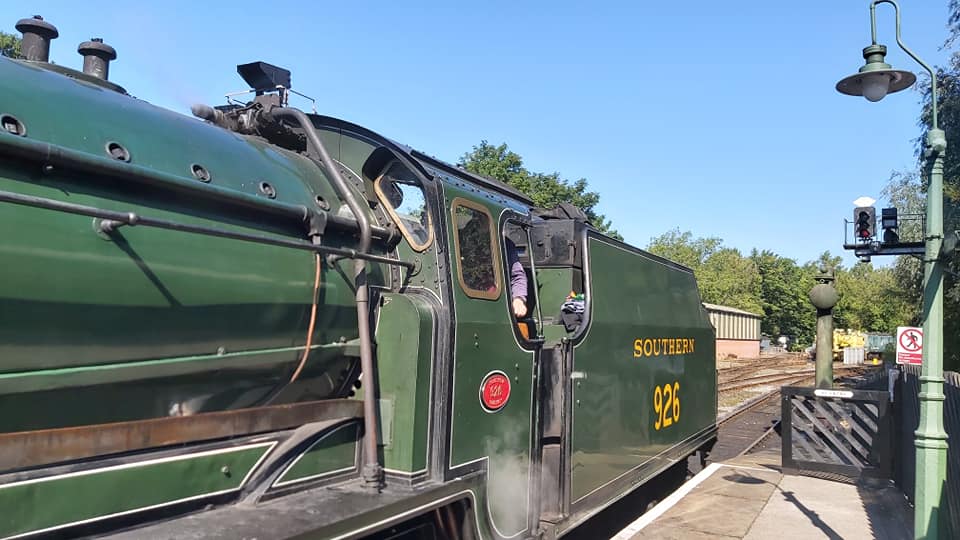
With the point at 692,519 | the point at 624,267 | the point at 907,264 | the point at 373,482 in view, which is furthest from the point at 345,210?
the point at 907,264

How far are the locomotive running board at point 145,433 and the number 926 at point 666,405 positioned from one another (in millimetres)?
4218

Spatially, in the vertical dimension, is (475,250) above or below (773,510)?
above

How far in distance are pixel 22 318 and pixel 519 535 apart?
10.3ft

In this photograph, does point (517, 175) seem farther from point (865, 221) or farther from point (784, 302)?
point (784, 302)

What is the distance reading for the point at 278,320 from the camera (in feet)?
10.4

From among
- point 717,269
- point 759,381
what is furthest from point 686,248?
point 759,381

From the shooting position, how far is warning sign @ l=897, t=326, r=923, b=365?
7.77 meters

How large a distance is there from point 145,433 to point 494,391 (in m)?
2.03

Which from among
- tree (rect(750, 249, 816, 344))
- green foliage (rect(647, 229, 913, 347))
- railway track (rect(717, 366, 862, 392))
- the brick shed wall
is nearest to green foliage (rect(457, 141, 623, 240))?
railway track (rect(717, 366, 862, 392))

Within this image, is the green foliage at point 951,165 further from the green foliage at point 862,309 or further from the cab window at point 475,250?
the green foliage at point 862,309

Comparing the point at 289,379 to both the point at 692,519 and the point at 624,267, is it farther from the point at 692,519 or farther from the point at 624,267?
the point at 692,519

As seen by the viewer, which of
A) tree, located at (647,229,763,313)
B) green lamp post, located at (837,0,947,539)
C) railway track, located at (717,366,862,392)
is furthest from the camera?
tree, located at (647,229,763,313)

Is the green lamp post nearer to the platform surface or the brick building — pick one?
the platform surface

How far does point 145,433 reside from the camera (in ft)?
8.61
